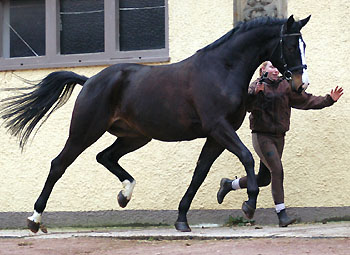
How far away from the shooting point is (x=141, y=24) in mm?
9852

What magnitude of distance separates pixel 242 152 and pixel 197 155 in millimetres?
1947

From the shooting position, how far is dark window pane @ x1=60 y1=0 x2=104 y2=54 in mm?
9938

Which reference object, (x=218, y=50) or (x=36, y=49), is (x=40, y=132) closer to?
(x=36, y=49)

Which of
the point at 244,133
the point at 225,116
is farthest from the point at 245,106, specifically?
the point at 244,133

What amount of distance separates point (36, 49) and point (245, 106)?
365 centimetres

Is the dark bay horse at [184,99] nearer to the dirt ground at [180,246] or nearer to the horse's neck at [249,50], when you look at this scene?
the horse's neck at [249,50]

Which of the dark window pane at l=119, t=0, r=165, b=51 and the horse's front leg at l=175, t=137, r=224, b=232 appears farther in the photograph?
the dark window pane at l=119, t=0, r=165, b=51

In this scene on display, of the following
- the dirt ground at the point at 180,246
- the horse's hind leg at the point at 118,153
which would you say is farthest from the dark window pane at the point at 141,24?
the dirt ground at the point at 180,246

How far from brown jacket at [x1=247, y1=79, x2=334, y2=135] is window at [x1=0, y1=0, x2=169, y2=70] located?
177cm

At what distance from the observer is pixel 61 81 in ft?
27.9

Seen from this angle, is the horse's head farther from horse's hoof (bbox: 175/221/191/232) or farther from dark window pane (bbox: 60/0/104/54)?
dark window pane (bbox: 60/0/104/54)

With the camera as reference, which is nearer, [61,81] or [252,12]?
[61,81]

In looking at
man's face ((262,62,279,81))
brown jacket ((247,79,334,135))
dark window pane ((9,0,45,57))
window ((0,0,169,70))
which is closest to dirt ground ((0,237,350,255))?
brown jacket ((247,79,334,135))

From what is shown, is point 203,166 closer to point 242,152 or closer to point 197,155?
point 242,152
